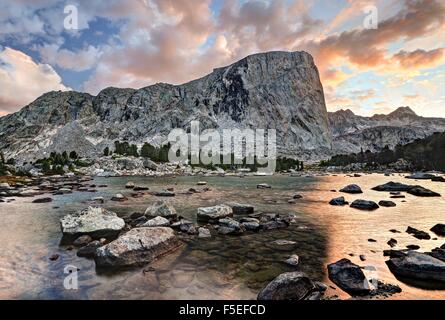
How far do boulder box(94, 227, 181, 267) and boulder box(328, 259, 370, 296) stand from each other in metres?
10.0

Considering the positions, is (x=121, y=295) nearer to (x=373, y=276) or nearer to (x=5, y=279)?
(x=5, y=279)

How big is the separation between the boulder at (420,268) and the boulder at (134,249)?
1329 centimetres

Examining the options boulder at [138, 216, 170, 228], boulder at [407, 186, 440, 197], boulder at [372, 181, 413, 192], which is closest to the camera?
boulder at [138, 216, 170, 228]

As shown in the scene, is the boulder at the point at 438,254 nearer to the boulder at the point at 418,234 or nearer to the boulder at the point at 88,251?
the boulder at the point at 418,234

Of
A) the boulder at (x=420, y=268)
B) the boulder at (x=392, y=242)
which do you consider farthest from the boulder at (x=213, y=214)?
the boulder at (x=420, y=268)

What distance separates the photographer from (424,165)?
158m

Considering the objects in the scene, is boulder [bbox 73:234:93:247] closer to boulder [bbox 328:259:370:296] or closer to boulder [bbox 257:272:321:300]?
boulder [bbox 257:272:321:300]

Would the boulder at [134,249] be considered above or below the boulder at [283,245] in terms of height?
above

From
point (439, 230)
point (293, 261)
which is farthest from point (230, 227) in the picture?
point (439, 230)

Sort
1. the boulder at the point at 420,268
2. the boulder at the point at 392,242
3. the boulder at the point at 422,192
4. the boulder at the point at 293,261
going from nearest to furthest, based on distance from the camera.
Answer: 1. the boulder at the point at 420,268
2. the boulder at the point at 293,261
3. the boulder at the point at 392,242
4. the boulder at the point at 422,192

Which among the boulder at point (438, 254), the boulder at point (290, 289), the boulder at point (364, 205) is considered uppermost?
the boulder at point (290, 289)

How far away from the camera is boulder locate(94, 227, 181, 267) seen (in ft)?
50.4

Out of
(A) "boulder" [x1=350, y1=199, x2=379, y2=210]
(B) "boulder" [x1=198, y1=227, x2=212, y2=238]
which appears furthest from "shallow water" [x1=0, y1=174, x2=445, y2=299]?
(A) "boulder" [x1=350, y1=199, x2=379, y2=210]

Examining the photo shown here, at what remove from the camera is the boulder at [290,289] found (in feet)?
38.1
